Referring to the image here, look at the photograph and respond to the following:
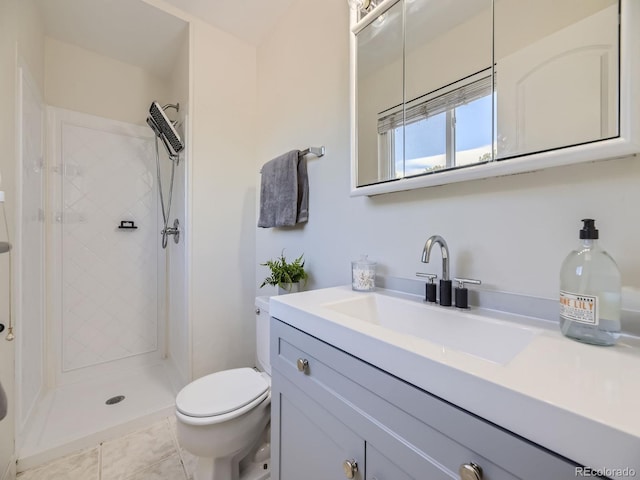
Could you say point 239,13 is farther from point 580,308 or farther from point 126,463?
point 126,463

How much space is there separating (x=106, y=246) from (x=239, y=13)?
1.94 metres

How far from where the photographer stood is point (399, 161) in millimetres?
1069

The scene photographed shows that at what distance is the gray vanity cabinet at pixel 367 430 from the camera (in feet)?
1.36

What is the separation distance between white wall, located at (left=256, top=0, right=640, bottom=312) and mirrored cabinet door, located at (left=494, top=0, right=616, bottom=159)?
0.09 metres

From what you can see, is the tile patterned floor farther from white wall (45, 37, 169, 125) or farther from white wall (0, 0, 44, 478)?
white wall (45, 37, 169, 125)

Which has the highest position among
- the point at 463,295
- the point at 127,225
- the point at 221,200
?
the point at 221,200

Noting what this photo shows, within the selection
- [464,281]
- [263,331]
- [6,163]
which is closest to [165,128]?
[6,163]

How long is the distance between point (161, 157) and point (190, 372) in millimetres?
1778

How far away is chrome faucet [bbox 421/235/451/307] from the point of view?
0.86 m

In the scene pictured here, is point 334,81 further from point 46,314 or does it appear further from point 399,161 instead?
point 46,314

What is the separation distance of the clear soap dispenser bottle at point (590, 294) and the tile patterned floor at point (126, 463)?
165cm

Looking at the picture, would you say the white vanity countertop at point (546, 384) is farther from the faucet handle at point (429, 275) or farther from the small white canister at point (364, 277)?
the small white canister at point (364, 277)

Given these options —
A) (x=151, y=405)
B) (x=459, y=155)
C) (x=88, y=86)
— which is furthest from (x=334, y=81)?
(x=151, y=405)

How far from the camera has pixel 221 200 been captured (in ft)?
6.29
